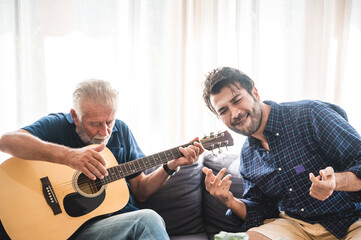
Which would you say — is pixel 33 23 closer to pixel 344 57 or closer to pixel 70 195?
pixel 70 195

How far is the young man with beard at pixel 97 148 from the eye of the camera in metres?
1.59

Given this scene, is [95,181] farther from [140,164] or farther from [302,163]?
[302,163]

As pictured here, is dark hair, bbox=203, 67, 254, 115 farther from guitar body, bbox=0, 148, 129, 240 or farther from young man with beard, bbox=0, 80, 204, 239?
guitar body, bbox=0, 148, 129, 240

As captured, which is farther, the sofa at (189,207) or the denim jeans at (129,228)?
the sofa at (189,207)

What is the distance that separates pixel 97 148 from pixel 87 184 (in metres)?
0.19

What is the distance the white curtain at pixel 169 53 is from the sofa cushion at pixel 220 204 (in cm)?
35

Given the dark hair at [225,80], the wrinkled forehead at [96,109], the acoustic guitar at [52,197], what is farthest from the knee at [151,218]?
the dark hair at [225,80]

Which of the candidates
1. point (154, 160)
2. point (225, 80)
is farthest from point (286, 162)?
point (154, 160)

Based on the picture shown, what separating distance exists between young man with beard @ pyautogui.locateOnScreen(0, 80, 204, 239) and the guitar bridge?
114mm

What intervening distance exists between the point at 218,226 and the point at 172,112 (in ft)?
2.88

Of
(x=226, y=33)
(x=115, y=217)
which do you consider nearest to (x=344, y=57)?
(x=226, y=33)

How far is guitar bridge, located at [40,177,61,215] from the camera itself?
1.58 metres

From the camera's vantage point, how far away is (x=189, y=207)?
2088 millimetres

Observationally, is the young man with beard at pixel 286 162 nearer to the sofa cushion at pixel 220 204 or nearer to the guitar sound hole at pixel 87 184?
the sofa cushion at pixel 220 204
